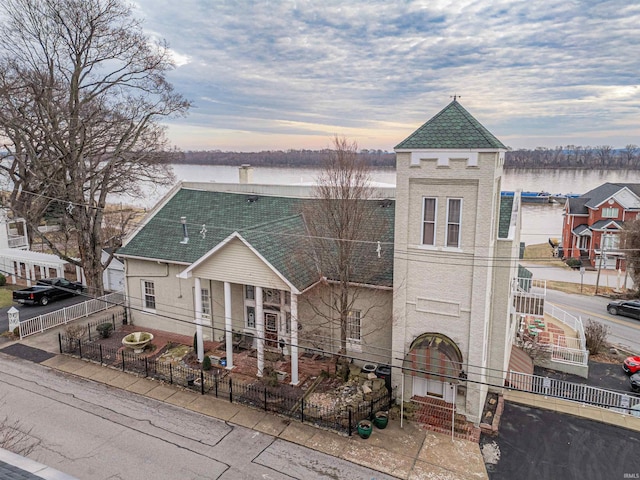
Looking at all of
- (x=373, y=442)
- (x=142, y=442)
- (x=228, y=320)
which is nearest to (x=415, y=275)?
(x=373, y=442)

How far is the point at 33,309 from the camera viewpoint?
95.8 ft

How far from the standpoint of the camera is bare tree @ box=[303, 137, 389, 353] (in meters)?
17.6

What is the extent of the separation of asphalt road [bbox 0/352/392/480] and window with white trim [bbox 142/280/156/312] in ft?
22.1

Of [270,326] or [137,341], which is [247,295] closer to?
[270,326]

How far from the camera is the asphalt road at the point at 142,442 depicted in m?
13.8

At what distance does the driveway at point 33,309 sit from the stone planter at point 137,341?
8.96m

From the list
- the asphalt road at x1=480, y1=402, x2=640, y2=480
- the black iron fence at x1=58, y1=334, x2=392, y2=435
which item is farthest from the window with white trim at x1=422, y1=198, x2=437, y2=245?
the asphalt road at x1=480, y1=402, x2=640, y2=480

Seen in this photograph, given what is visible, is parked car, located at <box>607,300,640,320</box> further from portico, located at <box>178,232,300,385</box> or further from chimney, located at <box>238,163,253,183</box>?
chimney, located at <box>238,163,253,183</box>

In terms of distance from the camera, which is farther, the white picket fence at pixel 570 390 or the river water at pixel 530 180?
the river water at pixel 530 180

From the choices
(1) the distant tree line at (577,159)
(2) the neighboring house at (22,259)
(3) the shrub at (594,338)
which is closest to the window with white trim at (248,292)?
(3) the shrub at (594,338)

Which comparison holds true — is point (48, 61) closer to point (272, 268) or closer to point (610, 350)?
point (272, 268)

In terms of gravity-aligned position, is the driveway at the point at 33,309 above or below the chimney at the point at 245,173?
below

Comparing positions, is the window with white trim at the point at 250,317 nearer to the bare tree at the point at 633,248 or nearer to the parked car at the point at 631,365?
the parked car at the point at 631,365

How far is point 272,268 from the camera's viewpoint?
17.8 metres
